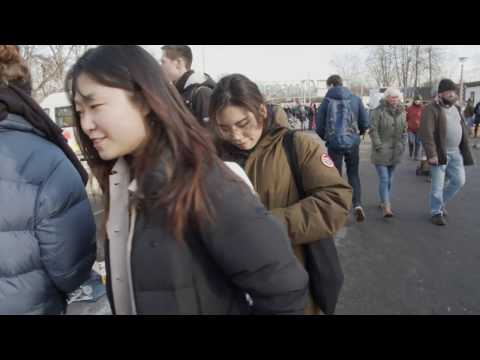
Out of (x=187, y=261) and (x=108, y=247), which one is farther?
(x=108, y=247)

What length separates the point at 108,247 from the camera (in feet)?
3.85

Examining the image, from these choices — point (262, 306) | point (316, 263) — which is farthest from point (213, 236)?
point (316, 263)

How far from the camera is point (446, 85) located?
15.6 ft

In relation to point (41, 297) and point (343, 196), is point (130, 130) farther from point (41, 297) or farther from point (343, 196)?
point (343, 196)

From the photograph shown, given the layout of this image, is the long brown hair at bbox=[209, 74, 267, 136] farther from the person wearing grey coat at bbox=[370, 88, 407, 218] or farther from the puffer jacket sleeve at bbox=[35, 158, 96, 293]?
the person wearing grey coat at bbox=[370, 88, 407, 218]

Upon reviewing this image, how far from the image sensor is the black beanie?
471 cm

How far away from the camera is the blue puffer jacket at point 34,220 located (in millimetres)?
1312

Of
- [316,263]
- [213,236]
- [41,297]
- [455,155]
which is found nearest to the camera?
[213,236]

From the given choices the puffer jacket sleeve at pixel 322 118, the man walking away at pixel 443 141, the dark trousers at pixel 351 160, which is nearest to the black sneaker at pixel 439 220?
the man walking away at pixel 443 141

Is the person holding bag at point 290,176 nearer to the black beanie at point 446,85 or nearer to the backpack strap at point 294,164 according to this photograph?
the backpack strap at point 294,164

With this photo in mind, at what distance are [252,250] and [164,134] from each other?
431 mm

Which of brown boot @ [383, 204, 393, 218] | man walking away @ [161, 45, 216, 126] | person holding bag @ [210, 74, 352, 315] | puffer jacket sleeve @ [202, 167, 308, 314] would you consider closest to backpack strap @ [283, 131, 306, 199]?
person holding bag @ [210, 74, 352, 315]

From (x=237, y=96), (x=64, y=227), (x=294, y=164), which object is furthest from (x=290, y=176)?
(x=64, y=227)
